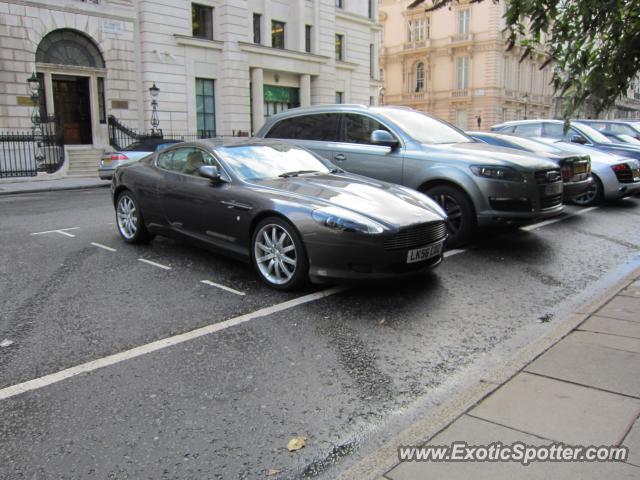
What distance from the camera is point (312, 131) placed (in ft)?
30.3

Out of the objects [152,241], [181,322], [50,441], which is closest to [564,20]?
[181,322]

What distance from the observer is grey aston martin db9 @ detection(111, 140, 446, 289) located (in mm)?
5258

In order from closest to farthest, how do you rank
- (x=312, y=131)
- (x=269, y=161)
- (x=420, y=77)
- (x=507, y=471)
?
(x=507, y=471) → (x=269, y=161) → (x=312, y=131) → (x=420, y=77)

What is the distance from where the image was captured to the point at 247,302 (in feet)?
17.8

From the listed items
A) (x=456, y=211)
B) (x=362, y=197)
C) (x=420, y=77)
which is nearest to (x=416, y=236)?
(x=362, y=197)

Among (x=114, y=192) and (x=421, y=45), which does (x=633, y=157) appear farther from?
(x=421, y=45)

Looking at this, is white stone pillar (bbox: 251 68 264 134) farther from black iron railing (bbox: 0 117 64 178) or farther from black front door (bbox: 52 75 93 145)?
black iron railing (bbox: 0 117 64 178)

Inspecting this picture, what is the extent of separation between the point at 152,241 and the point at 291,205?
318 centimetres

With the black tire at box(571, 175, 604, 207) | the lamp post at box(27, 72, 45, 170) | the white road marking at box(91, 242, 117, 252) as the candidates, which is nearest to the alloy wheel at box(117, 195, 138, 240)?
the white road marking at box(91, 242, 117, 252)

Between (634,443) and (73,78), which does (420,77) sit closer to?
(73,78)

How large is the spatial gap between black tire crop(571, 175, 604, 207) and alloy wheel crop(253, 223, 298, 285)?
7960 millimetres

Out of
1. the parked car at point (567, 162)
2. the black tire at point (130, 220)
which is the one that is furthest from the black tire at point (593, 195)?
the black tire at point (130, 220)

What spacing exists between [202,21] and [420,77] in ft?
130

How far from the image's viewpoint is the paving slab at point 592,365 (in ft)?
11.7
